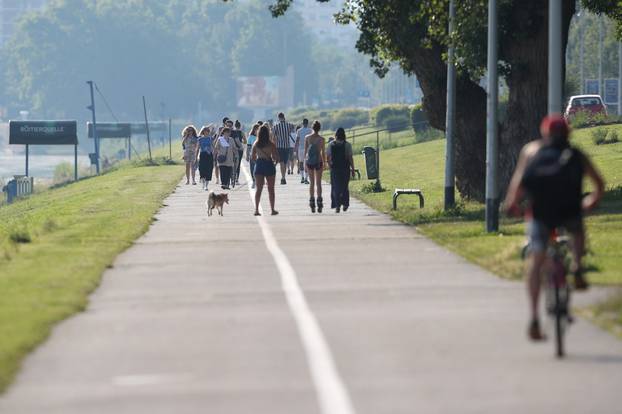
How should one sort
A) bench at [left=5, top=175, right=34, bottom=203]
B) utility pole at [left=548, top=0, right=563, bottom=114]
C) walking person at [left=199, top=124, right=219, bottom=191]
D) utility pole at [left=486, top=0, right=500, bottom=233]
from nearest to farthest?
utility pole at [left=548, top=0, right=563, bottom=114] < utility pole at [left=486, top=0, right=500, bottom=233] < walking person at [left=199, top=124, right=219, bottom=191] < bench at [left=5, top=175, right=34, bottom=203]

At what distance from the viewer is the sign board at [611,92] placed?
9038cm

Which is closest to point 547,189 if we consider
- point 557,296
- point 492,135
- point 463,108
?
point 557,296

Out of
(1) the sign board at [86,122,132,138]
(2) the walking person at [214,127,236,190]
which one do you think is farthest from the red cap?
(1) the sign board at [86,122,132,138]

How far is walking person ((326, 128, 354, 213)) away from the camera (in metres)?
30.3

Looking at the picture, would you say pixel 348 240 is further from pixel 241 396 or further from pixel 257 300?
pixel 241 396

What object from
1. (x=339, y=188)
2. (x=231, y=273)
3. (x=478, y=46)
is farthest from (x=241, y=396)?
(x=339, y=188)

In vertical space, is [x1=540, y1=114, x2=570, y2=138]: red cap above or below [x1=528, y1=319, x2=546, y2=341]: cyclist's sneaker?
above

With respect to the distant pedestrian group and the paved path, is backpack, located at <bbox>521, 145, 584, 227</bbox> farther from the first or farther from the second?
the distant pedestrian group

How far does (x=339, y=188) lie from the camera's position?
30734mm

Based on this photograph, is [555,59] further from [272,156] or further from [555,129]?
[555,129]

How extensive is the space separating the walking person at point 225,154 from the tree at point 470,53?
6347 mm

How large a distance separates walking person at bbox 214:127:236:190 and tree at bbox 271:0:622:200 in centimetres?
635

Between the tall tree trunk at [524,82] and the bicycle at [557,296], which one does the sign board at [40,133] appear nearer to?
the tall tree trunk at [524,82]

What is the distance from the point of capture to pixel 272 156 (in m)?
29.3
